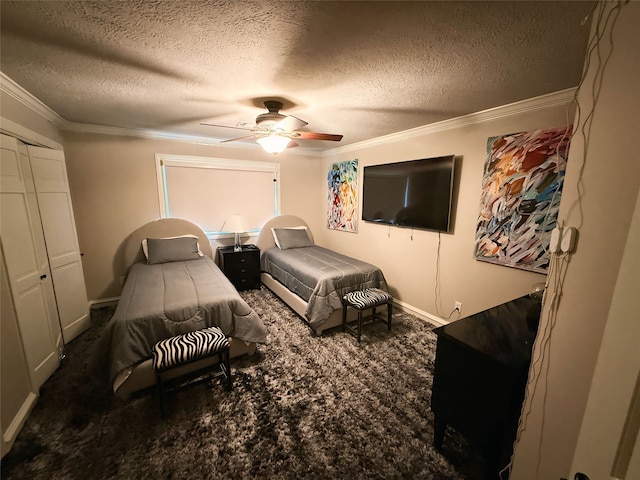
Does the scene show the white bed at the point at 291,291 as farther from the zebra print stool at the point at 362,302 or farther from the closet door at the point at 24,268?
the closet door at the point at 24,268

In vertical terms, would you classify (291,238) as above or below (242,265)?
above

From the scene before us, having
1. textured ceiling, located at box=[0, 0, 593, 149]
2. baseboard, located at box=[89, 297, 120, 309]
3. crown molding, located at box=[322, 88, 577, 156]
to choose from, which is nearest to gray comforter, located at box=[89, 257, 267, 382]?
baseboard, located at box=[89, 297, 120, 309]

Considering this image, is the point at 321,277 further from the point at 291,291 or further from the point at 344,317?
the point at 291,291

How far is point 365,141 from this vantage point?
3.81m

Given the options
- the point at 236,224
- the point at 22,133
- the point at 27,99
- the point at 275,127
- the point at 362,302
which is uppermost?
the point at 27,99

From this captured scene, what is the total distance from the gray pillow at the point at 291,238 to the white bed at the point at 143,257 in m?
1.08

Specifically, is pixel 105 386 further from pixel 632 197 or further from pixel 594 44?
pixel 594 44

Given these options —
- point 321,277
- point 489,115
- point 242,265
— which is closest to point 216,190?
point 242,265

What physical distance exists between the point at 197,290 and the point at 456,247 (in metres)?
2.74

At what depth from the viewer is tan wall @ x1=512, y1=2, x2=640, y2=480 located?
0.71 meters

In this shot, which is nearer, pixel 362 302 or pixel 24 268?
pixel 24 268

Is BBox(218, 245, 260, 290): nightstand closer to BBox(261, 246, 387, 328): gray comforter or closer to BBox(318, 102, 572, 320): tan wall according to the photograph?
BBox(261, 246, 387, 328): gray comforter

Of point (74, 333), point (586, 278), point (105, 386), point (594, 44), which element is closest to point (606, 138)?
point (594, 44)

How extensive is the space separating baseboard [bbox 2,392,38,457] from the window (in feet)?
8.00
